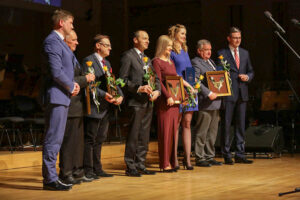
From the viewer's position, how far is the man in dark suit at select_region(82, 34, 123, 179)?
533 centimetres

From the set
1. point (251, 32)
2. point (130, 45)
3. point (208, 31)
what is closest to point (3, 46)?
point (130, 45)

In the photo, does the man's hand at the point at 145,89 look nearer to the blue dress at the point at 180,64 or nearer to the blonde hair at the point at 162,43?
the blonde hair at the point at 162,43

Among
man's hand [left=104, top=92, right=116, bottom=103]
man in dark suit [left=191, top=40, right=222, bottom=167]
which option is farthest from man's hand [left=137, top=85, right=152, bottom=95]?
man in dark suit [left=191, top=40, right=222, bottom=167]

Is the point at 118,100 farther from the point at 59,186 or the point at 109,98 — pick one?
the point at 59,186

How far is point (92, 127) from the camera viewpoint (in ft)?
17.5

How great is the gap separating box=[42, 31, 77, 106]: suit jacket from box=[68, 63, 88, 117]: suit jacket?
0.63ft

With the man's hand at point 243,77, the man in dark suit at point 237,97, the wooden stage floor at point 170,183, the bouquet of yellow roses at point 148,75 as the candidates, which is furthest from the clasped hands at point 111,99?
the man's hand at point 243,77

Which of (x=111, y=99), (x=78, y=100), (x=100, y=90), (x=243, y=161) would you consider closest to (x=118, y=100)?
(x=111, y=99)

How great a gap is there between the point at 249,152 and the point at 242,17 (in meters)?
5.71

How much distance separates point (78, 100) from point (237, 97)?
104 inches

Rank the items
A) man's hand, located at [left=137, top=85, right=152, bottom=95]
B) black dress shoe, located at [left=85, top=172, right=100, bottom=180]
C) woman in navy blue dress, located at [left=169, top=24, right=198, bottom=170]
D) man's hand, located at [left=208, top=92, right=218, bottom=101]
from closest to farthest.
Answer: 1. black dress shoe, located at [left=85, top=172, right=100, bottom=180]
2. man's hand, located at [left=137, top=85, right=152, bottom=95]
3. woman in navy blue dress, located at [left=169, top=24, right=198, bottom=170]
4. man's hand, located at [left=208, top=92, right=218, bottom=101]

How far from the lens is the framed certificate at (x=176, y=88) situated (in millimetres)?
5930

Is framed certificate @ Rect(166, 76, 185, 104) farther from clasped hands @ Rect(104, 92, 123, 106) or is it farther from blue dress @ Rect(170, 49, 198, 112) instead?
clasped hands @ Rect(104, 92, 123, 106)

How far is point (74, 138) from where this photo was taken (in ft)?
16.4
